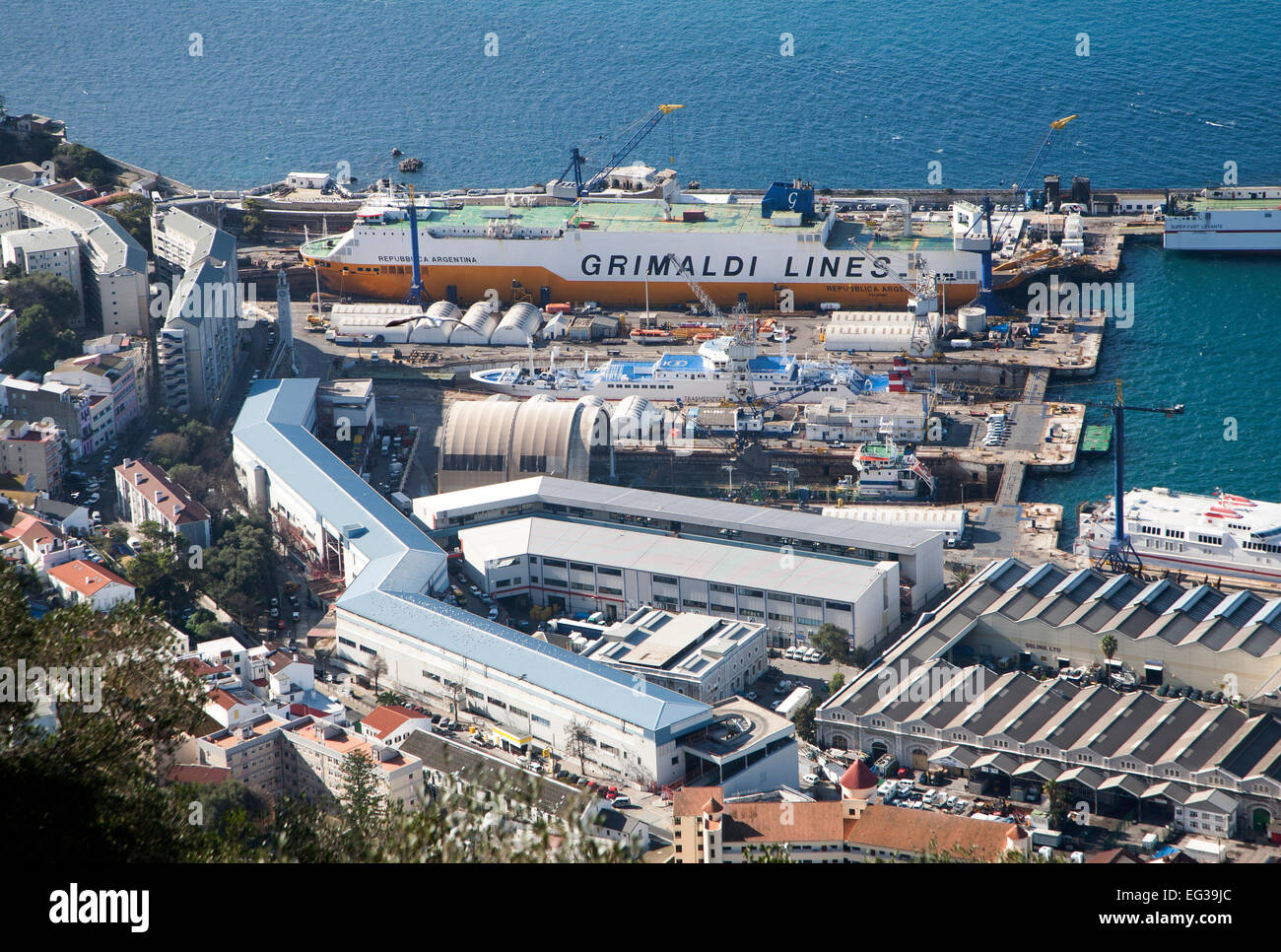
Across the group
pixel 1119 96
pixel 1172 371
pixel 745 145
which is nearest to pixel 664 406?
pixel 1172 371

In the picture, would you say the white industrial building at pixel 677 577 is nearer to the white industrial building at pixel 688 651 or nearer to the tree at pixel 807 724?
the white industrial building at pixel 688 651

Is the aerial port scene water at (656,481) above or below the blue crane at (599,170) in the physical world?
below

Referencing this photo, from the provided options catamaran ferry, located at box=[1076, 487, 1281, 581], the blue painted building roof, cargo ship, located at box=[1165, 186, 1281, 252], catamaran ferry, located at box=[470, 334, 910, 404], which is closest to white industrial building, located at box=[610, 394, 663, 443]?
catamaran ferry, located at box=[470, 334, 910, 404]

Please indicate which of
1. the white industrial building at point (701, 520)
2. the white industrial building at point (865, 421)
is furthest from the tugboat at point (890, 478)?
the white industrial building at point (701, 520)

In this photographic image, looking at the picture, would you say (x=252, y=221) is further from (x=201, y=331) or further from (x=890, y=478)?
(x=890, y=478)

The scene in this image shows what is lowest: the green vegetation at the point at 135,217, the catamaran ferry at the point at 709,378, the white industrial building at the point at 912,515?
the white industrial building at the point at 912,515

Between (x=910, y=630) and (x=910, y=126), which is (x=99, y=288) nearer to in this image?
(x=910, y=630)

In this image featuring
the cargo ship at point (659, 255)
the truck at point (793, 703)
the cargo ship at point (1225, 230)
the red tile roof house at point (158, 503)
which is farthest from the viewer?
the cargo ship at point (1225, 230)
